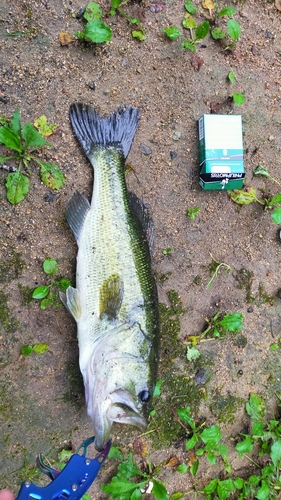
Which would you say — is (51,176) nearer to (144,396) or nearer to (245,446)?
(144,396)

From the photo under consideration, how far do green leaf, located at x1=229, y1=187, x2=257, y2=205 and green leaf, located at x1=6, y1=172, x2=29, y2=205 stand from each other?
6.06ft

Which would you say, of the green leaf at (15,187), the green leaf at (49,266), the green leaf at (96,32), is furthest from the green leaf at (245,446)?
the green leaf at (96,32)

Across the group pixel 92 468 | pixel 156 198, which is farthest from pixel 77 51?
pixel 92 468

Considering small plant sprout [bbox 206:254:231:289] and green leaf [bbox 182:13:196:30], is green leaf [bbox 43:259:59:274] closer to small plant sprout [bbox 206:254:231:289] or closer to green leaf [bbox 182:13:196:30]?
small plant sprout [bbox 206:254:231:289]

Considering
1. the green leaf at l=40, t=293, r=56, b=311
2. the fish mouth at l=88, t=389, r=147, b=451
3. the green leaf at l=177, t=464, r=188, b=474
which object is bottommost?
the green leaf at l=177, t=464, r=188, b=474

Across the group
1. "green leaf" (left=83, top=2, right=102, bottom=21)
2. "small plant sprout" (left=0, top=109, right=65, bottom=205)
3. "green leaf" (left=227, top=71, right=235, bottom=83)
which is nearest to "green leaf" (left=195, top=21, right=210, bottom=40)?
"green leaf" (left=227, top=71, right=235, bottom=83)

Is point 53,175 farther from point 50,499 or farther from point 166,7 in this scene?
point 50,499

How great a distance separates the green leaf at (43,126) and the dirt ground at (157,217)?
52mm

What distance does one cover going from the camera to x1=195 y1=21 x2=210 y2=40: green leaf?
11.8 ft

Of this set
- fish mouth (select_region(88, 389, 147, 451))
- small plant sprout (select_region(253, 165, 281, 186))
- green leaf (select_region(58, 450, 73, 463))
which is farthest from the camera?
→ small plant sprout (select_region(253, 165, 281, 186))

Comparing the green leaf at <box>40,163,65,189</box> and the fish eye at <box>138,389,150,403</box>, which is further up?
the green leaf at <box>40,163,65,189</box>

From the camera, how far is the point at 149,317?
10.1 ft

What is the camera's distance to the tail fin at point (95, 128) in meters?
3.38

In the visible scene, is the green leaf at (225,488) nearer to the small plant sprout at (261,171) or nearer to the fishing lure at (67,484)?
the fishing lure at (67,484)
